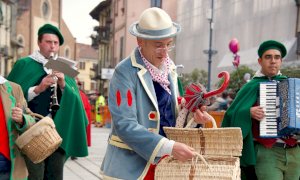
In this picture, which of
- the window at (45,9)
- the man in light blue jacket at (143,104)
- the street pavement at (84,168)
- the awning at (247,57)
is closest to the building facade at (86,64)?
the window at (45,9)

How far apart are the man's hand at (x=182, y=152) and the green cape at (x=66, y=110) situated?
2.21 m

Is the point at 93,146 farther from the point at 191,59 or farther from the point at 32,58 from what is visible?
the point at 191,59

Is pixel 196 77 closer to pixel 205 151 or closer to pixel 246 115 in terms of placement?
pixel 246 115

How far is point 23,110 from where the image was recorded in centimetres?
379

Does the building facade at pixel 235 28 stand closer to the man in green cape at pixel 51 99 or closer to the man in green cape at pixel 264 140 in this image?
the man in green cape at pixel 264 140

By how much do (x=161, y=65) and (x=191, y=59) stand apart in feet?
117

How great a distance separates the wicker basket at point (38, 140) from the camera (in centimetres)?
357

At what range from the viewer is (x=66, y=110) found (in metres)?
5.14

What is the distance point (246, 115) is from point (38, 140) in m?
1.87

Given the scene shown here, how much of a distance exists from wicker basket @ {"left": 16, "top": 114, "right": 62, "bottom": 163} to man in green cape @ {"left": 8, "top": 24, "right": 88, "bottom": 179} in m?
1.15

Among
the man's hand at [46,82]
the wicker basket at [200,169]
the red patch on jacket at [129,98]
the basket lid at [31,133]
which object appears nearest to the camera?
the wicker basket at [200,169]

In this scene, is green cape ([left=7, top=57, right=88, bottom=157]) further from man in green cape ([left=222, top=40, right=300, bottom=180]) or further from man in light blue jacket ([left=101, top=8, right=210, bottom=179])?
man in light blue jacket ([left=101, top=8, right=210, bottom=179])

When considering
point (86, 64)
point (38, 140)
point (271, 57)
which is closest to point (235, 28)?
point (271, 57)

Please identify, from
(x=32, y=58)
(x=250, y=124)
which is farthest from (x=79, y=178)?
(x=250, y=124)
